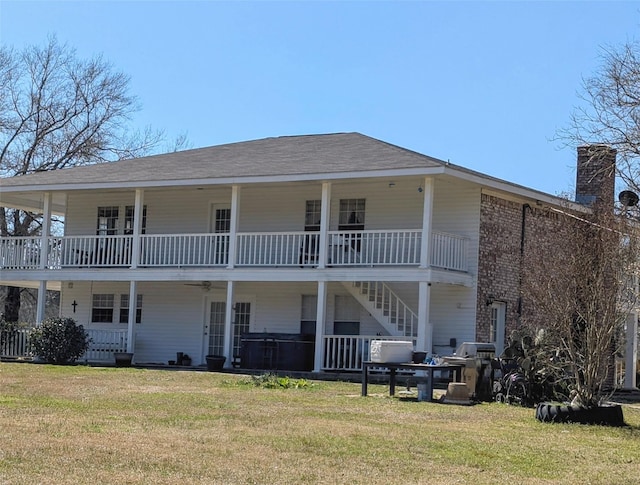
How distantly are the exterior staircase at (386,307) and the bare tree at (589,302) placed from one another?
7.34 m

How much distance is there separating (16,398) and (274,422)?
14.6 ft

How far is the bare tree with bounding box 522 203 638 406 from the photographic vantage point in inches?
586

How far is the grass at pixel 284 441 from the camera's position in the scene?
9750 millimetres

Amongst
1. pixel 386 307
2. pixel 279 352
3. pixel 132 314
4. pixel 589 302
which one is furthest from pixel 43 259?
pixel 589 302

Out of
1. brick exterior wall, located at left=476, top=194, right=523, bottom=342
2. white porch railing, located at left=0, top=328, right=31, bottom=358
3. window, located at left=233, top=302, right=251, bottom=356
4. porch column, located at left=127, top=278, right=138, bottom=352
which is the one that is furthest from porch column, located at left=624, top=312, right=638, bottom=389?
white porch railing, located at left=0, top=328, right=31, bottom=358

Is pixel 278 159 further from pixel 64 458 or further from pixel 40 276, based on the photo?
pixel 64 458

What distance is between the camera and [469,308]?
81.7 ft

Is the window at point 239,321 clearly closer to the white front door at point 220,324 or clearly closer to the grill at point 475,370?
the white front door at point 220,324

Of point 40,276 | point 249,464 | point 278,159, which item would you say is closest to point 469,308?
point 278,159

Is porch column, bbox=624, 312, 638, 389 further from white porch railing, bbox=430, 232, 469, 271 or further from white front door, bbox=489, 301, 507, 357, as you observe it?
white porch railing, bbox=430, 232, 469, 271

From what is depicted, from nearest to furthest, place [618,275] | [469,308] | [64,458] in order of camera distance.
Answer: [64,458] → [618,275] → [469,308]

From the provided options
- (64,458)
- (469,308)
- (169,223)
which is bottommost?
(64,458)

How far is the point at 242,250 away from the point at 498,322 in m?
6.60

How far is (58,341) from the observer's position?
86.4 ft
